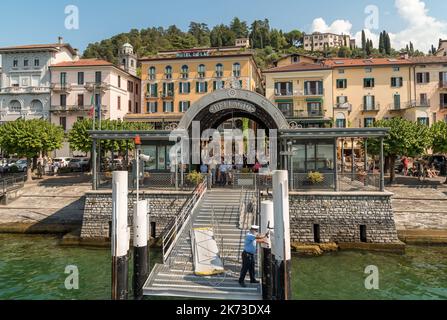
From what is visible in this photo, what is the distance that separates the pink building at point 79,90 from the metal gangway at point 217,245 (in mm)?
34019

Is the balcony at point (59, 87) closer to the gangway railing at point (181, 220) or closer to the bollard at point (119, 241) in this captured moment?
the gangway railing at point (181, 220)

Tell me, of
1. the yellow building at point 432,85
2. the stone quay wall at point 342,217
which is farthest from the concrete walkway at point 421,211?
the yellow building at point 432,85

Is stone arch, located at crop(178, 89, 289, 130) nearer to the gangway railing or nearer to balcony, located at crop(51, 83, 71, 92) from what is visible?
the gangway railing

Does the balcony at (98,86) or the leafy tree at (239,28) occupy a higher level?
the leafy tree at (239,28)

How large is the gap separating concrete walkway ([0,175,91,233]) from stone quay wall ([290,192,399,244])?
13375 mm

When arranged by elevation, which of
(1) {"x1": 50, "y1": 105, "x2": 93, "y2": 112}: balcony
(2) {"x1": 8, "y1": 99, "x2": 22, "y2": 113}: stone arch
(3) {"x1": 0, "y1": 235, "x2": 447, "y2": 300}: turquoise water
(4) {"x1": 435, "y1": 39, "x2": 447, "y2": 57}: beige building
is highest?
(4) {"x1": 435, "y1": 39, "x2": 447, "y2": 57}: beige building

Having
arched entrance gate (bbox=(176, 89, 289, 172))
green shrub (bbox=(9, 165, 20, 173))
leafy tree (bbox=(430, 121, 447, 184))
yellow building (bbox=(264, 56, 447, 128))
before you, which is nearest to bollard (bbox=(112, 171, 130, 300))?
arched entrance gate (bbox=(176, 89, 289, 172))

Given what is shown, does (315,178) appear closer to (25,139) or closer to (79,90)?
(25,139)

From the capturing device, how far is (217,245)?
13547 mm

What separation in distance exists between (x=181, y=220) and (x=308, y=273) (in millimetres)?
5778

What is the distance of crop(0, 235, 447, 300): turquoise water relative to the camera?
12.4 metres

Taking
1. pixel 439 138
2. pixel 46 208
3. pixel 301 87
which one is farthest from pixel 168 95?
pixel 439 138

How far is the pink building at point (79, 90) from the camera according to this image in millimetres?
47875
